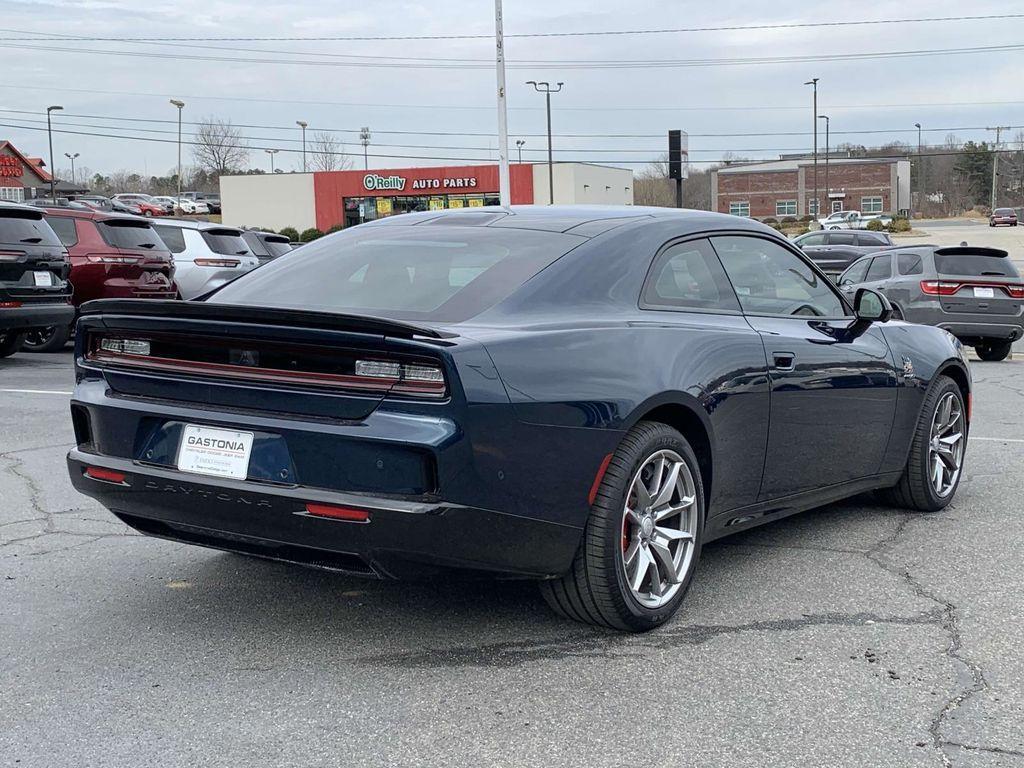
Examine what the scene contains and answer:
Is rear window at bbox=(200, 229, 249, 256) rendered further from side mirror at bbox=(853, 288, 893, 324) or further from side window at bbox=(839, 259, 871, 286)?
side mirror at bbox=(853, 288, 893, 324)

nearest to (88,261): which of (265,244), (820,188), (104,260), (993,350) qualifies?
(104,260)

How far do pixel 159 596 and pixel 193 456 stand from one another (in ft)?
3.25

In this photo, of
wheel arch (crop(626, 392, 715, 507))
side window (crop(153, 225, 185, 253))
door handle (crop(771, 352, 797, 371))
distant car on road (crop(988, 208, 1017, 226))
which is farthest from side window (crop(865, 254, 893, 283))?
distant car on road (crop(988, 208, 1017, 226))

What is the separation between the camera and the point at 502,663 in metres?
3.95

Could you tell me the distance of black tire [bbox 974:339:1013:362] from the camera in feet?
50.6

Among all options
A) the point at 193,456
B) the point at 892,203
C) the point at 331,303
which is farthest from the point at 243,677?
the point at 892,203

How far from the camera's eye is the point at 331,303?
4.55 m

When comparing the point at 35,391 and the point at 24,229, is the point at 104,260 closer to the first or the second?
the point at 24,229

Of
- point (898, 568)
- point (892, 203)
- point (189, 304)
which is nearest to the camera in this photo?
point (189, 304)

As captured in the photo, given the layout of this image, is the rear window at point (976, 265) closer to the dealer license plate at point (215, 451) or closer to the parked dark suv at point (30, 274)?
the parked dark suv at point (30, 274)

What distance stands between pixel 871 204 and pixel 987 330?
356 ft

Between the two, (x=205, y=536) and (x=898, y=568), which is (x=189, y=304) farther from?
(x=898, y=568)

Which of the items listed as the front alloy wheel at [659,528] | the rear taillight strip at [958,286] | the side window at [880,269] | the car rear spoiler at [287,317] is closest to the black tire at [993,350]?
the rear taillight strip at [958,286]

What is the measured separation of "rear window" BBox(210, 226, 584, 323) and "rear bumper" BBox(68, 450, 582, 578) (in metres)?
0.74
